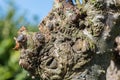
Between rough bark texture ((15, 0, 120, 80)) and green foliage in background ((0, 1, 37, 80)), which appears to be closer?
rough bark texture ((15, 0, 120, 80))

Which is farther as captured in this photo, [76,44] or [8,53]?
[8,53]

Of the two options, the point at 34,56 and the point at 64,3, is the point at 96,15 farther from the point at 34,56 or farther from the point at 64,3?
the point at 34,56

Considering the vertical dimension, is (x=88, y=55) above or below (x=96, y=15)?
below

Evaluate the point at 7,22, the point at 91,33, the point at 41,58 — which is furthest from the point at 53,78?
the point at 7,22

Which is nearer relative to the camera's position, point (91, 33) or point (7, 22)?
point (91, 33)
